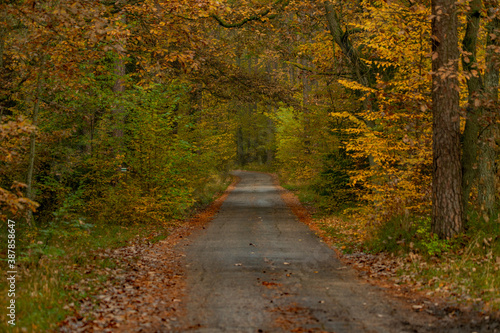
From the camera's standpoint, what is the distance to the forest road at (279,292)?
643cm

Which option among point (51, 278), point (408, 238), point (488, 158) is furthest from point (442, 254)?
point (51, 278)

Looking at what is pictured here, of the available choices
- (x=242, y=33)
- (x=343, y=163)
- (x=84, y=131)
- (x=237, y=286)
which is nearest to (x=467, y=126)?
(x=237, y=286)

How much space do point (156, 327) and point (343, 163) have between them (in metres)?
12.4

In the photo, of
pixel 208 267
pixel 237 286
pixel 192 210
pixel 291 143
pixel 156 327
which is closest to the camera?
pixel 156 327

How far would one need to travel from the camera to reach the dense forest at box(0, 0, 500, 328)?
9828mm

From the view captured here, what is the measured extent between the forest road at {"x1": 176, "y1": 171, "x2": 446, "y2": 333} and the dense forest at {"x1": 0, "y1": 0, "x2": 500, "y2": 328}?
158cm

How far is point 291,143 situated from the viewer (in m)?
32.3

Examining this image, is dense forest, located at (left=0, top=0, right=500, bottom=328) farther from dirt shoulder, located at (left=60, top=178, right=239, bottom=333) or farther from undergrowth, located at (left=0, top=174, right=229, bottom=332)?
dirt shoulder, located at (left=60, top=178, right=239, bottom=333)

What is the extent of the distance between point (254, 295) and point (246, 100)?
14805 millimetres

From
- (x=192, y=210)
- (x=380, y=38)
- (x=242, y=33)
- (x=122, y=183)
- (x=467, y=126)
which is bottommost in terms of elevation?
(x=192, y=210)

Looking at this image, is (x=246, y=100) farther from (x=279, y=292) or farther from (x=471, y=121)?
(x=279, y=292)

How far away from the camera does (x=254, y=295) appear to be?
7.93 m

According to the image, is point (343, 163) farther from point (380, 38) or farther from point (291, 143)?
point (291, 143)

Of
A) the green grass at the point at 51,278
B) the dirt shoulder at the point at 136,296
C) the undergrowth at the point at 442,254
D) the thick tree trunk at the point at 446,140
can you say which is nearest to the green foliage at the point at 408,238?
the undergrowth at the point at 442,254
